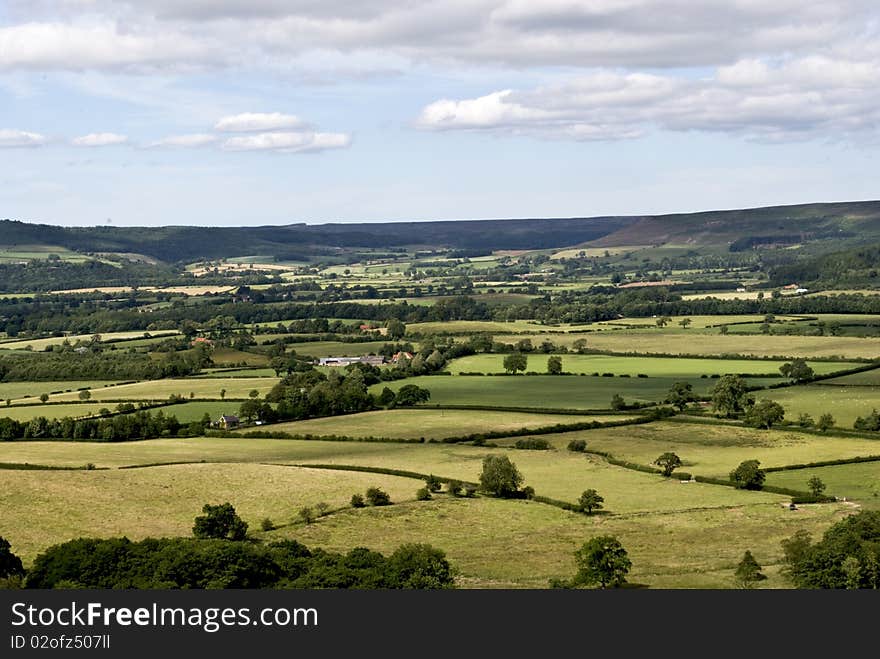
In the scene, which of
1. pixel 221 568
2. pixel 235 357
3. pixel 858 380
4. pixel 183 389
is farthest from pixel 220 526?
pixel 235 357

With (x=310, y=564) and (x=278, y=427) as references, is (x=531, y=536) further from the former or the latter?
(x=278, y=427)

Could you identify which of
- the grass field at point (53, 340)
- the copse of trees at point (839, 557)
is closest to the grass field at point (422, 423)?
the copse of trees at point (839, 557)

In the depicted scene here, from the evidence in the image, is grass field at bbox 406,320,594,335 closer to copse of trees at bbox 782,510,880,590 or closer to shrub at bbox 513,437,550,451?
shrub at bbox 513,437,550,451

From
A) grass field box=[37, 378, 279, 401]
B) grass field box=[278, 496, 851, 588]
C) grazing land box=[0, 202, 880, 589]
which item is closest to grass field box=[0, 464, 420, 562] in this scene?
grazing land box=[0, 202, 880, 589]

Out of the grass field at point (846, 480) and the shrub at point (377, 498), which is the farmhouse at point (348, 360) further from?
the grass field at point (846, 480)

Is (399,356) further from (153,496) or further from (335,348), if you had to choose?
(153,496)

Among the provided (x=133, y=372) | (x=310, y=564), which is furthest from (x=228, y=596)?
(x=133, y=372)
